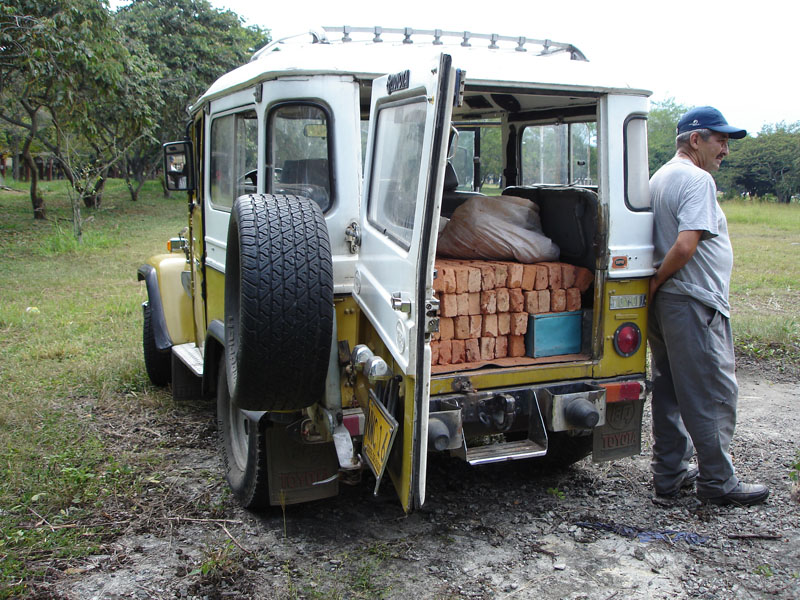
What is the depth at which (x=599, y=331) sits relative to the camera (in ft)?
11.9

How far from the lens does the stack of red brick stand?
3529 mm

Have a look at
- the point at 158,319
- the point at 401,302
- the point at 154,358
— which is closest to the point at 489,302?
the point at 401,302

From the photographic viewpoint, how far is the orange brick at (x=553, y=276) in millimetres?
Result: 3693

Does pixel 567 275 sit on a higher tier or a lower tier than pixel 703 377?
higher

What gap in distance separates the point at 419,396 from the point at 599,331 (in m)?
1.32

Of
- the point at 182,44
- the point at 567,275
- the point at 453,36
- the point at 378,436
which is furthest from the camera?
the point at 182,44

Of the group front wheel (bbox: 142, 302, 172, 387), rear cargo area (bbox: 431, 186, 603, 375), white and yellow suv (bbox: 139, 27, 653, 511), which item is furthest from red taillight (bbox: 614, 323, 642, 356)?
front wheel (bbox: 142, 302, 172, 387)

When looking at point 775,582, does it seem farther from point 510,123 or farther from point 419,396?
point 510,123

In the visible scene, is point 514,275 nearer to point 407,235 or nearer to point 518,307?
point 518,307

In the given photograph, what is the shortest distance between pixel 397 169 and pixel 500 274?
84 centimetres

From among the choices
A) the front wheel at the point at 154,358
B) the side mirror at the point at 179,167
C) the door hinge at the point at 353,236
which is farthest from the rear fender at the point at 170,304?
→ the door hinge at the point at 353,236

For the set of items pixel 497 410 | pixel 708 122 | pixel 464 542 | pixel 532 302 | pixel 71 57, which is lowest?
pixel 464 542

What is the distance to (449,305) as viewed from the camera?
11.5ft

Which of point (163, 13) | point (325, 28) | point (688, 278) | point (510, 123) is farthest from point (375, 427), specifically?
point (163, 13)
